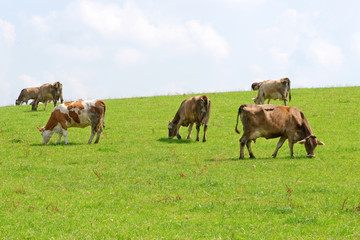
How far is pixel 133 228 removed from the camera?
8.88m

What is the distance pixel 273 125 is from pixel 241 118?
1.26 meters

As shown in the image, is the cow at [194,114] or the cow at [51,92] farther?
the cow at [51,92]

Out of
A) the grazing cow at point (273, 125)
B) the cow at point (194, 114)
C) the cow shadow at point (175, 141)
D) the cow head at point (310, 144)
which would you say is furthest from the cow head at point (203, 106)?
the cow head at point (310, 144)

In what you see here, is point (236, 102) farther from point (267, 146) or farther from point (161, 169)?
point (161, 169)

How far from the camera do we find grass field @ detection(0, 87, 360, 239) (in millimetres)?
8867

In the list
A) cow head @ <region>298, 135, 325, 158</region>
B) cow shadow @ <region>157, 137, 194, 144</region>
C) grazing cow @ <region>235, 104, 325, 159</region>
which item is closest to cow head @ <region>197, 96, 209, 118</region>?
cow shadow @ <region>157, 137, 194, 144</region>

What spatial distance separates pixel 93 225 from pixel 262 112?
9572 millimetres

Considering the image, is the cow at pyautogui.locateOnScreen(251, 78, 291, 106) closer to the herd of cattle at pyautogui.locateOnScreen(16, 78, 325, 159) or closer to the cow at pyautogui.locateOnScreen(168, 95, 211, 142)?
the herd of cattle at pyautogui.locateOnScreen(16, 78, 325, 159)

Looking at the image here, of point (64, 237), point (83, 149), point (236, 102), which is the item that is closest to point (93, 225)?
point (64, 237)

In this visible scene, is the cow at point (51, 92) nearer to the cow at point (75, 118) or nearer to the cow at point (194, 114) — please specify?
the cow at point (75, 118)

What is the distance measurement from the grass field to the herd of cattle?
2.39ft

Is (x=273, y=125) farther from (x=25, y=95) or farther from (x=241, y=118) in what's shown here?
(x=25, y=95)

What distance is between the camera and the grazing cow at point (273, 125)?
16766 mm

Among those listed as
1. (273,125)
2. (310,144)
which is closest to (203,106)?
(273,125)
